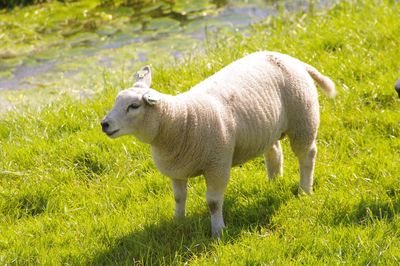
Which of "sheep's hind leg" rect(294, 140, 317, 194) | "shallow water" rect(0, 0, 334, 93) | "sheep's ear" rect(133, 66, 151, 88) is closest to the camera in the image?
"sheep's ear" rect(133, 66, 151, 88)

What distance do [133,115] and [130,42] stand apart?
5.45 meters

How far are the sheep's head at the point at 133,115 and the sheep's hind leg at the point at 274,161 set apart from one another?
44.1 inches

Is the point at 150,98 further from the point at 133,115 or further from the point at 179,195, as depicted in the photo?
the point at 179,195

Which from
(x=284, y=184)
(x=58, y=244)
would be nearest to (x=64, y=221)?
(x=58, y=244)

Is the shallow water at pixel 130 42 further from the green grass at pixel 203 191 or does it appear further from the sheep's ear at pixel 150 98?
the sheep's ear at pixel 150 98

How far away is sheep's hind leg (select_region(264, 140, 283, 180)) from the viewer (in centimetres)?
467

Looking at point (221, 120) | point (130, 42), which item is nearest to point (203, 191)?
point (221, 120)

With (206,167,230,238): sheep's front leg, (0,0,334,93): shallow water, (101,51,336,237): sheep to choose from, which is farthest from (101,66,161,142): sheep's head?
(0,0,334,93): shallow water

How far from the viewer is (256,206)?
4398mm

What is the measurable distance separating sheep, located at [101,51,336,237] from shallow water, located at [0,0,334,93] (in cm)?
324

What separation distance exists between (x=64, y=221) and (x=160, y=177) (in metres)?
0.78

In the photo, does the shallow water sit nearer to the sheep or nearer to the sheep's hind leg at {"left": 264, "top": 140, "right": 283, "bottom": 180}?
the sheep's hind leg at {"left": 264, "top": 140, "right": 283, "bottom": 180}

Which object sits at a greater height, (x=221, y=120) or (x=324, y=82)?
(x=221, y=120)

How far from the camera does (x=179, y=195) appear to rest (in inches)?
168
